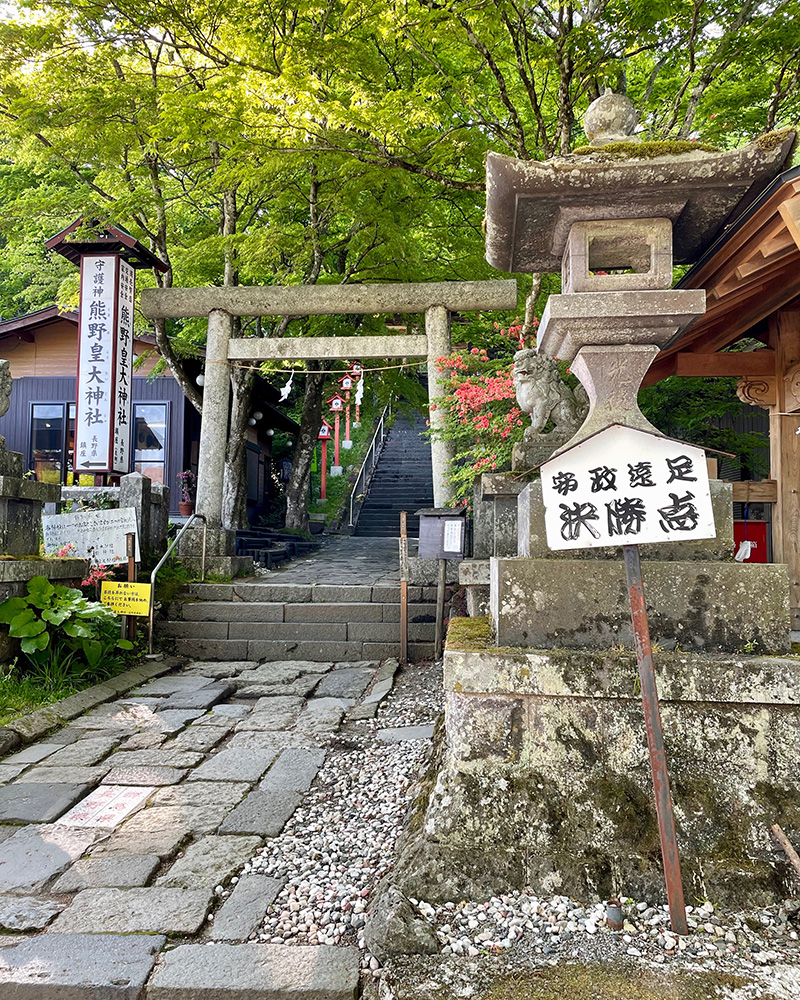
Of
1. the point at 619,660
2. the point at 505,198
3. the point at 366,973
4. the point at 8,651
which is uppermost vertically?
the point at 505,198

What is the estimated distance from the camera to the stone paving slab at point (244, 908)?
279 cm

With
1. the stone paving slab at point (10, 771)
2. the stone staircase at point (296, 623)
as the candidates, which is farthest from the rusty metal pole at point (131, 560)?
the stone paving slab at point (10, 771)

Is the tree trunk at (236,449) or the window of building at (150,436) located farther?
the window of building at (150,436)

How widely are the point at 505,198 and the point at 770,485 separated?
522 centimetres

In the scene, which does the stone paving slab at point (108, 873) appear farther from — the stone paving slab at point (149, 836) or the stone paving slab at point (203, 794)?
the stone paving slab at point (203, 794)

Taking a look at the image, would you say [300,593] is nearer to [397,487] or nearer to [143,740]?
[143,740]

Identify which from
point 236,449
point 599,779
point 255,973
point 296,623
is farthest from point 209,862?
point 236,449

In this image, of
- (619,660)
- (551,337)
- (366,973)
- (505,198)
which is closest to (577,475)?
(619,660)

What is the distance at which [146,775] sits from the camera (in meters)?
4.69

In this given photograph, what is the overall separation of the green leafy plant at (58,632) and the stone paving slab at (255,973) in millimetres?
4557

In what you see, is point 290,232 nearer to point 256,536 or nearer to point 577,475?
point 256,536

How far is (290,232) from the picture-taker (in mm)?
12148

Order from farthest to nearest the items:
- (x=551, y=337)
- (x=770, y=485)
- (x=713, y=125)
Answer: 1. (x=713, y=125)
2. (x=770, y=485)
3. (x=551, y=337)

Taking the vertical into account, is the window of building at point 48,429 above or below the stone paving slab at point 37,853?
above
